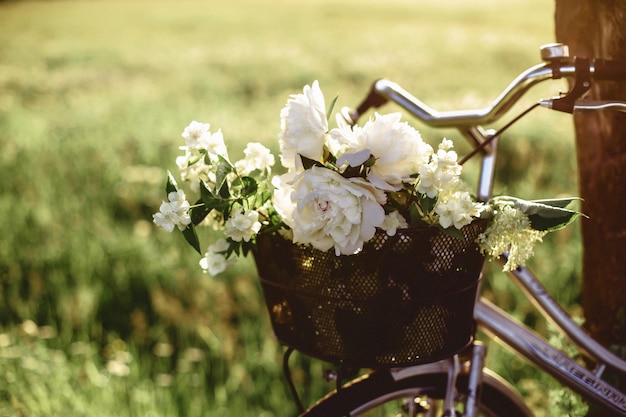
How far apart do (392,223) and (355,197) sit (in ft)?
0.31

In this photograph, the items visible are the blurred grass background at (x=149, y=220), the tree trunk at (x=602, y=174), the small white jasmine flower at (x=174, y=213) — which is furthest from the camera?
the blurred grass background at (x=149, y=220)

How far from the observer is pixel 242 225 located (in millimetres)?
1499

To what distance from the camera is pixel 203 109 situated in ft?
28.7

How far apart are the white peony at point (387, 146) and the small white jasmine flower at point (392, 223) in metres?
0.05

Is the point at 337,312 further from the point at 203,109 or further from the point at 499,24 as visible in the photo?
the point at 499,24

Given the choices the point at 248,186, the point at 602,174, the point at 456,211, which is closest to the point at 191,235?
the point at 248,186

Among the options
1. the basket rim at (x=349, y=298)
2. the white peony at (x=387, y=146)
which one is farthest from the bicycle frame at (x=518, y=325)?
the white peony at (x=387, y=146)

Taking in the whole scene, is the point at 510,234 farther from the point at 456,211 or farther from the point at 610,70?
the point at 610,70

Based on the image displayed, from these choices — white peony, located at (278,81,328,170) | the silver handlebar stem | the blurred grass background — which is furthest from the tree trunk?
white peony, located at (278,81,328,170)

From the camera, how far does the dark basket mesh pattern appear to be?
1.48 m

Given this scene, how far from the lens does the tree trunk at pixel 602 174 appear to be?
7.14ft

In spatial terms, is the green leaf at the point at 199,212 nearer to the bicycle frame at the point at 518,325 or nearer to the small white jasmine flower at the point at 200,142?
the small white jasmine flower at the point at 200,142

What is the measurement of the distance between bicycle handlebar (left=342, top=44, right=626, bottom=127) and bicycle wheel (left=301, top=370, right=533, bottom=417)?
65 centimetres

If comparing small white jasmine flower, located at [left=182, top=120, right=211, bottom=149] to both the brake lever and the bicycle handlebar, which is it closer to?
the bicycle handlebar
